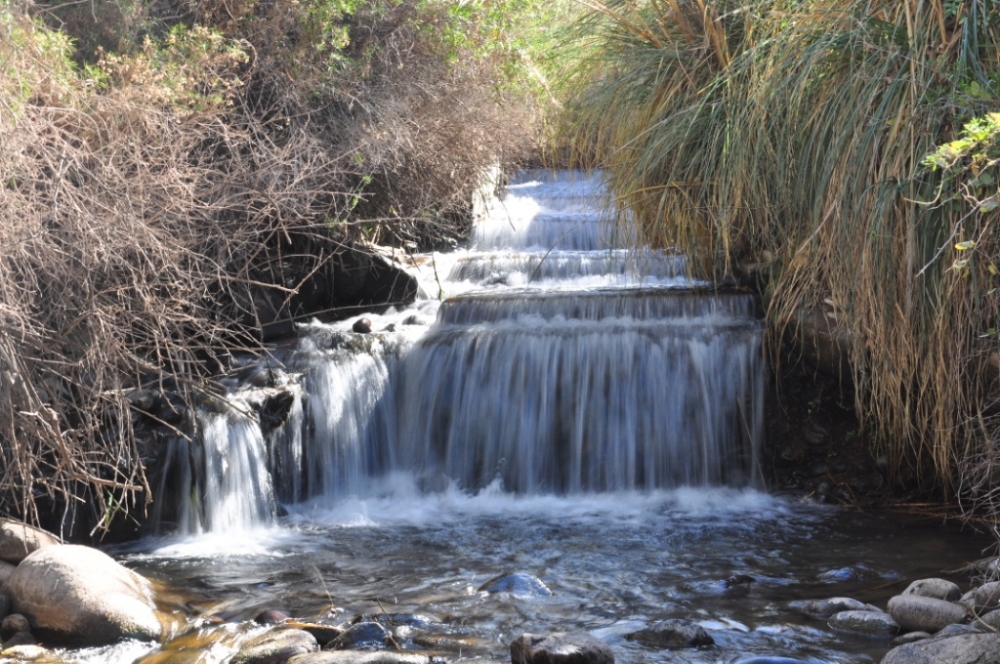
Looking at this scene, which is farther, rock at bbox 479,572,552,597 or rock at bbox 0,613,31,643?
rock at bbox 479,572,552,597

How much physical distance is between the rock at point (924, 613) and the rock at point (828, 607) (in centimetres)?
19

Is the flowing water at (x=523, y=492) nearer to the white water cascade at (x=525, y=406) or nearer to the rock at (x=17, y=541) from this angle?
the white water cascade at (x=525, y=406)

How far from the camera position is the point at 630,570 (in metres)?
5.78

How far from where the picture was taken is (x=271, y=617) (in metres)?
5.09

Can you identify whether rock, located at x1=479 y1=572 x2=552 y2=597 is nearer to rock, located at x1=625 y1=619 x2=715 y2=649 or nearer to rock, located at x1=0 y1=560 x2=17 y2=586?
rock, located at x1=625 y1=619 x2=715 y2=649

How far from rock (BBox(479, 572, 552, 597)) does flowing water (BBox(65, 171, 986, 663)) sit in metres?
0.02

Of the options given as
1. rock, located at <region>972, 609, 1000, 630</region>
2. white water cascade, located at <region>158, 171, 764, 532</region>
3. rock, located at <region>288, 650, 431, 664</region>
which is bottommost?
rock, located at <region>288, 650, 431, 664</region>

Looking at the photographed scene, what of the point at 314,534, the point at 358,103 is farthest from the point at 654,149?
the point at 314,534

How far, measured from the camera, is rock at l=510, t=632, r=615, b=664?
4277 millimetres

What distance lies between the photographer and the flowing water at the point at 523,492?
525 centimetres

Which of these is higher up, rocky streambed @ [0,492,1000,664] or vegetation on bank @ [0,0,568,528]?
vegetation on bank @ [0,0,568,528]

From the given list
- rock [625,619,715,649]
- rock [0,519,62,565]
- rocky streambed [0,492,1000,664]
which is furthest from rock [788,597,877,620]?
rock [0,519,62,565]

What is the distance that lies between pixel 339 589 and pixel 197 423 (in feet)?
6.51

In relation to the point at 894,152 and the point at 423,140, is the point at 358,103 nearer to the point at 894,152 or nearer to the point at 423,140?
the point at 423,140
